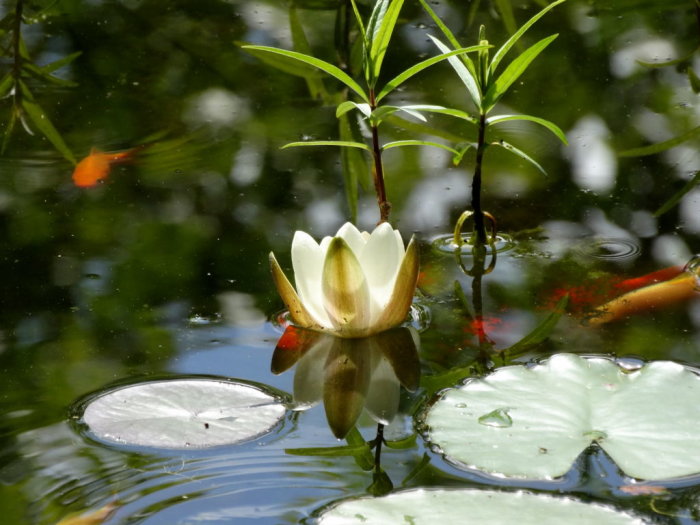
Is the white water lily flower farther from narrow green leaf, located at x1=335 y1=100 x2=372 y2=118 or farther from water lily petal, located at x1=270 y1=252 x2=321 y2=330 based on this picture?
narrow green leaf, located at x1=335 y1=100 x2=372 y2=118

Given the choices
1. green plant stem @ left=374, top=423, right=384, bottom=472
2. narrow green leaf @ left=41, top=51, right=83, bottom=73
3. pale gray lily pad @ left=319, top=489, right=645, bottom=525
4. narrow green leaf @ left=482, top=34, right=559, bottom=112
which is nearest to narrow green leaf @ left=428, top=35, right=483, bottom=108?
narrow green leaf @ left=482, top=34, right=559, bottom=112

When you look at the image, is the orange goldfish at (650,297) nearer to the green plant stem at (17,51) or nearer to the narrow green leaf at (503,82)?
the narrow green leaf at (503,82)

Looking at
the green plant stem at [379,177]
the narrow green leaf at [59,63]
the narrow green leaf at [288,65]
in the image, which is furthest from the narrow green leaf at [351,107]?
the narrow green leaf at [59,63]

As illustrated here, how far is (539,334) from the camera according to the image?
1598 mm

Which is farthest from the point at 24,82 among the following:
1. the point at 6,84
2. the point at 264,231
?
the point at 264,231

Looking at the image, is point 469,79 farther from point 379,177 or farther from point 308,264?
point 308,264

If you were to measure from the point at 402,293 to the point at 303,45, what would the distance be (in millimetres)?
1520

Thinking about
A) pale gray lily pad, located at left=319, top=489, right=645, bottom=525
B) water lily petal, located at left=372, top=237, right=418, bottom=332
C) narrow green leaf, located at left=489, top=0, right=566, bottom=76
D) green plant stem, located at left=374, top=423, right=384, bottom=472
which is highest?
narrow green leaf, located at left=489, top=0, right=566, bottom=76

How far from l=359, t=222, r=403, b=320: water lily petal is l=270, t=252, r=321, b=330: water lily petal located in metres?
0.11

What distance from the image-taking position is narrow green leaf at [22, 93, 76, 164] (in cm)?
238

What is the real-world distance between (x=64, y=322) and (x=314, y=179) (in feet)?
2.33

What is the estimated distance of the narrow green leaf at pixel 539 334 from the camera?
61.2 inches

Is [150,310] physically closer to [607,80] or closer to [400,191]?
[400,191]

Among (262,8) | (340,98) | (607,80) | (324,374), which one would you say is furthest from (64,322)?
(262,8)
